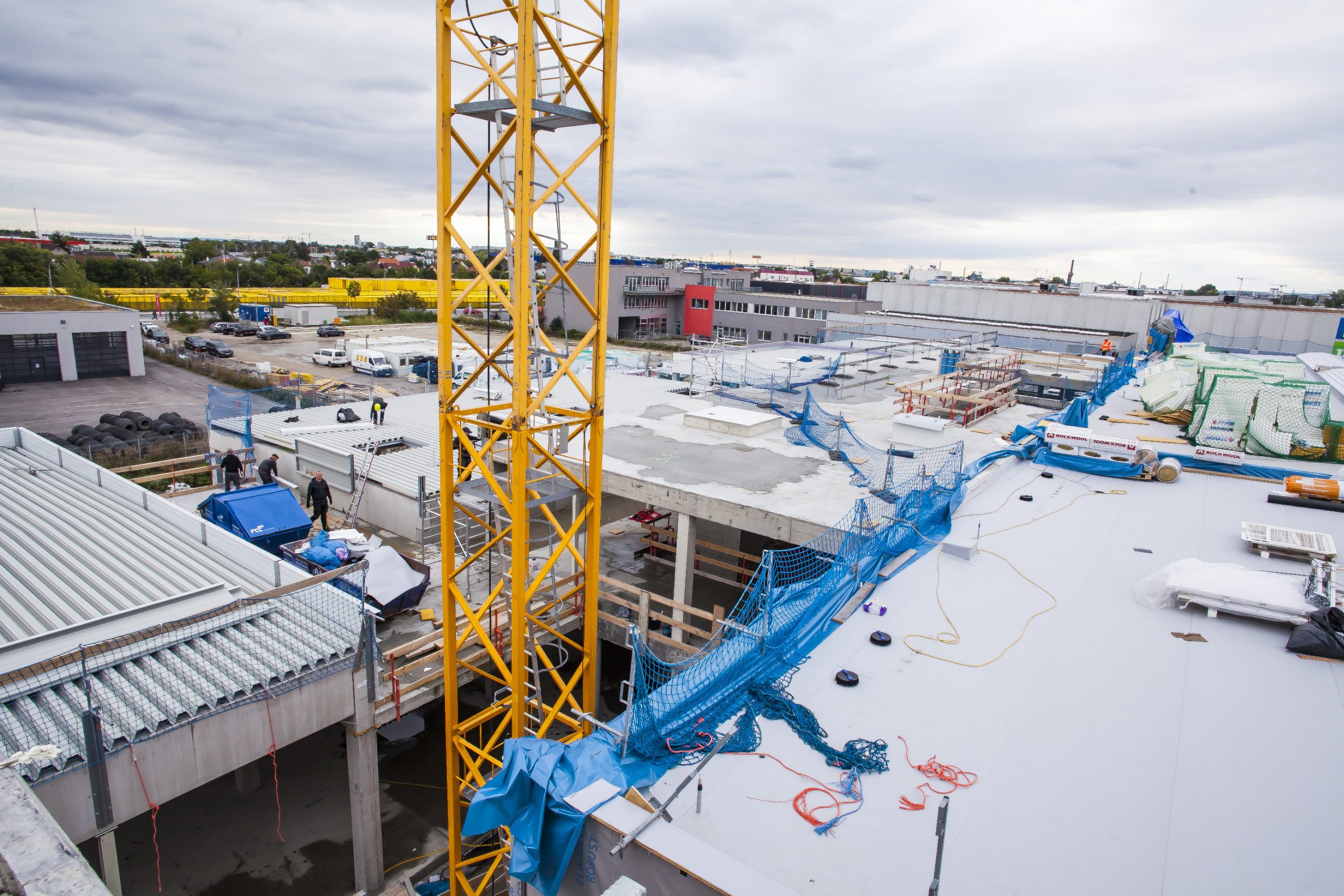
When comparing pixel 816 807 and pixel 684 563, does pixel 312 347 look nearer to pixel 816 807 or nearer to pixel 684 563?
pixel 684 563

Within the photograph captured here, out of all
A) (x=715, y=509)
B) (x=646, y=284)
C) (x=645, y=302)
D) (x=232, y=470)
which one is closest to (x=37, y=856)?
(x=715, y=509)

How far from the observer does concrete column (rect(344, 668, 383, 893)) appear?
10.2 metres

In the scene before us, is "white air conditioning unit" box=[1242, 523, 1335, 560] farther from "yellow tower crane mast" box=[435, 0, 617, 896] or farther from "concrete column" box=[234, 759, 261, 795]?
"concrete column" box=[234, 759, 261, 795]

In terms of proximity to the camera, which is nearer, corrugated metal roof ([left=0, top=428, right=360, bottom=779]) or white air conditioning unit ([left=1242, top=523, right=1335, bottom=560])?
corrugated metal roof ([left=0, top=428, right=360, bottom=779])

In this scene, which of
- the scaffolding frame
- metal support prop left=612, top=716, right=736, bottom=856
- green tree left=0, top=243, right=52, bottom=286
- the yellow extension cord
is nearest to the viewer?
metal support prop left=612, top=716, right=736, bottom=856

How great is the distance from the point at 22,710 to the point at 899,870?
8882 millimetres

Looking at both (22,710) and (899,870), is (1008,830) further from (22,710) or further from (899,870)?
(22,710)

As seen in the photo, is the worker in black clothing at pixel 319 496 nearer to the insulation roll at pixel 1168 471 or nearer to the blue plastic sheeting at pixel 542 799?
the blue plastic sheeting at pixel 542 799

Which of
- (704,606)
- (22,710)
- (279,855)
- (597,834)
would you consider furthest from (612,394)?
(597,834)

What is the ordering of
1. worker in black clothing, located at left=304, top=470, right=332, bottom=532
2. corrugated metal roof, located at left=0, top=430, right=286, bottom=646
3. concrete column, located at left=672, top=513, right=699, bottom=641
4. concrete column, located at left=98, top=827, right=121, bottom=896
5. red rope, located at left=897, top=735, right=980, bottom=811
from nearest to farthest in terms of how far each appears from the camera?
red rope, located at left=897, top=735, right=980, bottom=811 < concrete column, located at left=98, top=827, right=121, bottom=896 < corrugated metal roof, located at left=0, top=430, right=286, bottom=646 < concrete column, located at left=672, top=513, right=699, bottom=641 < worker in black clothing, located at left=304, top=470, right=332, bottom=532

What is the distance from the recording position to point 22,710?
7.60m

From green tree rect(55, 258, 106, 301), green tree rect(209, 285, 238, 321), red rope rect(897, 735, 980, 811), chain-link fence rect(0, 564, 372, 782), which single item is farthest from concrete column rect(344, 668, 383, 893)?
green tree rect(209, 285, 238, 321)

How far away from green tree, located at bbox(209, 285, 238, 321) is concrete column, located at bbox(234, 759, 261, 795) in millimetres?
66332

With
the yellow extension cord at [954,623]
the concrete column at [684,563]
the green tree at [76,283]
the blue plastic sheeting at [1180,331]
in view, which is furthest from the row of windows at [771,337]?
the green tree at [76,283]
